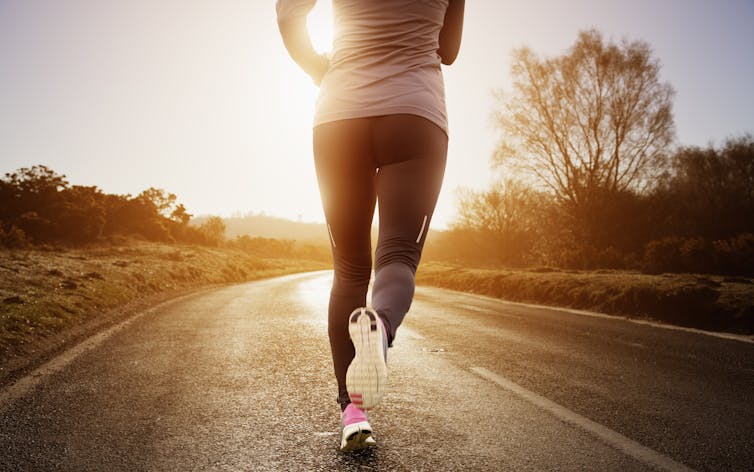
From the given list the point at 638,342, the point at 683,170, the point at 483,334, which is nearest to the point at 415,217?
the point at 483,334

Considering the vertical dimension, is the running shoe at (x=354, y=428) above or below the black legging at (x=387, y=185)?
below

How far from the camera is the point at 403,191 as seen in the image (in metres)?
1.59

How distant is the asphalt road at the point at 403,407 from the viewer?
1983 millimetres

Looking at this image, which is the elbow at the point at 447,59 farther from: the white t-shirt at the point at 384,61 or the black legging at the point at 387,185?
the black legging at the point at 387,185

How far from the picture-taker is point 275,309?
333 inches

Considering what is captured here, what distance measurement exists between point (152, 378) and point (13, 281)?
728 centimetres

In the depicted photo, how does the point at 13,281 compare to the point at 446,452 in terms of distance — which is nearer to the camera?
the point at 446,452

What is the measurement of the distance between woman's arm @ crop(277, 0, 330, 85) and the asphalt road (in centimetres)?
158

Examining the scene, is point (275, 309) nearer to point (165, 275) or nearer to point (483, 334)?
point (483, 334)

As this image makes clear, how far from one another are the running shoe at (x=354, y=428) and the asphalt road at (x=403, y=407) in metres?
0.06

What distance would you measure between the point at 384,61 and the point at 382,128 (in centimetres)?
26

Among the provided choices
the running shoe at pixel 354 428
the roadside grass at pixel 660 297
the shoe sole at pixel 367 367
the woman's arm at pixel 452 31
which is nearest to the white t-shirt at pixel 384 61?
the woman's arm at pixel 452 31

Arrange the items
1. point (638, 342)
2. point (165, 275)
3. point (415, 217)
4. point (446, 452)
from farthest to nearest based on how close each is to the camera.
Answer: point (165, 275) < point (638, 342) < point (446, 452) < point (415, 217)

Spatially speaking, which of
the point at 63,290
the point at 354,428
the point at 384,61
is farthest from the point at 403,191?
the point at 63,290
